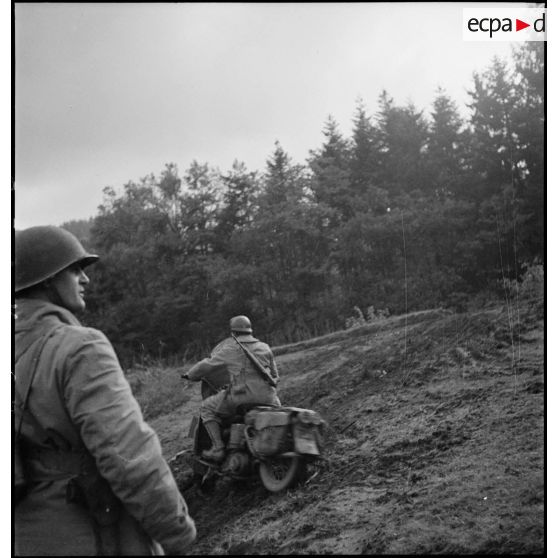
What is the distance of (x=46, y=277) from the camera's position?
2.54 meters

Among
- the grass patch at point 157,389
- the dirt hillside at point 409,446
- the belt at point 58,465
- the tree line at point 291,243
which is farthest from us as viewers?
the grass patch at point 157,389

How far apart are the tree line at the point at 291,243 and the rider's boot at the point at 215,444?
0.72 m

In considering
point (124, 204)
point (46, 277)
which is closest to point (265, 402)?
point (124, 204)

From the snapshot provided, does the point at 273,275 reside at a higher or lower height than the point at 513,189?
lower

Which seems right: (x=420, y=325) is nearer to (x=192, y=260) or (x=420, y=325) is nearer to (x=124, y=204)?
(x=192, y=260)

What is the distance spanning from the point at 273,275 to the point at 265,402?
4.25ft

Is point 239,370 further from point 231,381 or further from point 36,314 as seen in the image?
point 36,314

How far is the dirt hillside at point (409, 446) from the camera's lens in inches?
141

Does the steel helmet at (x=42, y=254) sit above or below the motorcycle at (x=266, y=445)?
above

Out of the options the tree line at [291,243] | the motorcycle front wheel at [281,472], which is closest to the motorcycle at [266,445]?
the motorcycle front wheel at [281,472]

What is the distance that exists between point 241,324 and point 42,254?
275cm

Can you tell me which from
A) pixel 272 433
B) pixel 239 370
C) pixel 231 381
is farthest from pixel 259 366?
pixel 272 433

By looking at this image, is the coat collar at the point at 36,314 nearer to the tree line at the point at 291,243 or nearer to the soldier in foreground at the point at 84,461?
the soldier in foreground at the point at 84,461

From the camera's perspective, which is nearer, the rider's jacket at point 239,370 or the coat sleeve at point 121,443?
the coat sleeve at point 121,443
